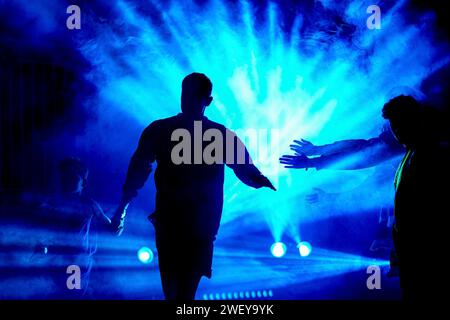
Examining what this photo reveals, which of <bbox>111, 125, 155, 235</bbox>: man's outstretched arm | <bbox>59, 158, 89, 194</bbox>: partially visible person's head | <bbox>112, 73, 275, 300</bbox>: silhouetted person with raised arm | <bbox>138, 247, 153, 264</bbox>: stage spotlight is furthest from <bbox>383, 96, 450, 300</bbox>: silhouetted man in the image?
<bbox>59, 158, 89, 194</bbox>: partially visible person's head

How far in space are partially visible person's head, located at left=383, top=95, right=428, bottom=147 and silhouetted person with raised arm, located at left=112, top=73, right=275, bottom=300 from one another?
90 cm

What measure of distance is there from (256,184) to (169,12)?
3.15 m

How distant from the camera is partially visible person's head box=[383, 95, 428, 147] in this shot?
230cm

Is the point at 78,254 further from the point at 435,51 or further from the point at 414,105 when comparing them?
the point at 435,51

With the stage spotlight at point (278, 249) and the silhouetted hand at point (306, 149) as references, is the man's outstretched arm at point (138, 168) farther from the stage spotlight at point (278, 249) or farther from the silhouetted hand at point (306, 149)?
the stage spotlight at point (278, 249)

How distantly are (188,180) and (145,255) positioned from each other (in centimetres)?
274

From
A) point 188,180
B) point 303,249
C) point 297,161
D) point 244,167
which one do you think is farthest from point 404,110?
point 303,249

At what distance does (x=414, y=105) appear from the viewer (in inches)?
92.9

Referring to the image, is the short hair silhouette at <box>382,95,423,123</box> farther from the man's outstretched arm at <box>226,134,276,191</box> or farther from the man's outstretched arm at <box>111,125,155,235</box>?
the man's outstretched arm at <box>111,125,155,235</box>

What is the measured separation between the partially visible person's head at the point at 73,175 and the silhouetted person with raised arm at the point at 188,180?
206 cm

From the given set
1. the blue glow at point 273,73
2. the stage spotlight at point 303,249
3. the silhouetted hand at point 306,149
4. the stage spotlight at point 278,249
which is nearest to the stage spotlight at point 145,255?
the blue glow at point 273,73

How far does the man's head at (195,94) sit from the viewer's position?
8.79 ft
